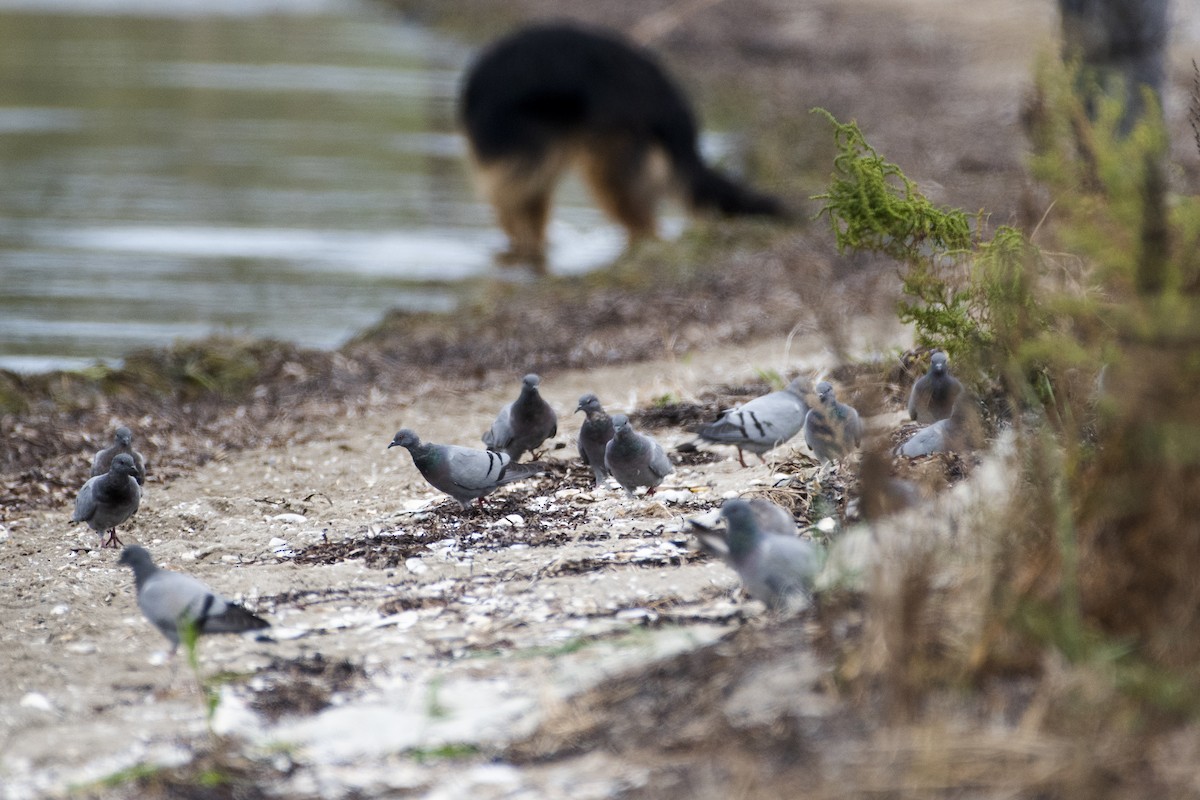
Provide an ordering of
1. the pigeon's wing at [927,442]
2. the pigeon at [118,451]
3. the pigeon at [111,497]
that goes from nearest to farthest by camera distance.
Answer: the pigeon's wing at [927,442], the pigeon at [111,497], the pigeon at [118,451]

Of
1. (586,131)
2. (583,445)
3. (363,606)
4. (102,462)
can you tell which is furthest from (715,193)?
(363,606)

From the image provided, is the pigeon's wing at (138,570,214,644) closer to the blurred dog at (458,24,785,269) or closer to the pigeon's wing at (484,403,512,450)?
the pigeon's wing at (484,403,512,450)

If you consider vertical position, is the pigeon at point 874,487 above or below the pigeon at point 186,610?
above

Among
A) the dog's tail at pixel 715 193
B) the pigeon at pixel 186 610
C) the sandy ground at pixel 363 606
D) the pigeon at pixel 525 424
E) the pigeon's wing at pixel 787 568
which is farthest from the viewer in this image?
the dog's tail at pixel 715 193

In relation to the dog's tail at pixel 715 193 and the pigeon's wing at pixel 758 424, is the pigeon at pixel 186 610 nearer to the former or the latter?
the pigeon's wing at pixel 758 424

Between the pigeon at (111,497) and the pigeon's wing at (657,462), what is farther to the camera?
the pigeon's wing at (657,462)

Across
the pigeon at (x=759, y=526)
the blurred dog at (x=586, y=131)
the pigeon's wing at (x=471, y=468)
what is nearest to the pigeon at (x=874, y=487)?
the pigeon at (x=759, y=526)

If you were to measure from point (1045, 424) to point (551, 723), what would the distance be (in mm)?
1560

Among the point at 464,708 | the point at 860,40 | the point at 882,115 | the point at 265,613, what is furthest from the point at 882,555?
the point at 860,40

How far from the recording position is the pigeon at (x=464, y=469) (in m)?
5.20

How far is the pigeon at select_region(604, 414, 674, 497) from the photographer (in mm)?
5141

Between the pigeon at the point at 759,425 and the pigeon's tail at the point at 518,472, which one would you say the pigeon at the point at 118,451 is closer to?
the pigeon's tail at the point at 518,472

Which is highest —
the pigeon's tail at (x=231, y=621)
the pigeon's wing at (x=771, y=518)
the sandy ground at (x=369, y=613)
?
the pigeon's wing at (x=771, y=518)

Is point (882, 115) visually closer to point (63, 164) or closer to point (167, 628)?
point (63, 164)
